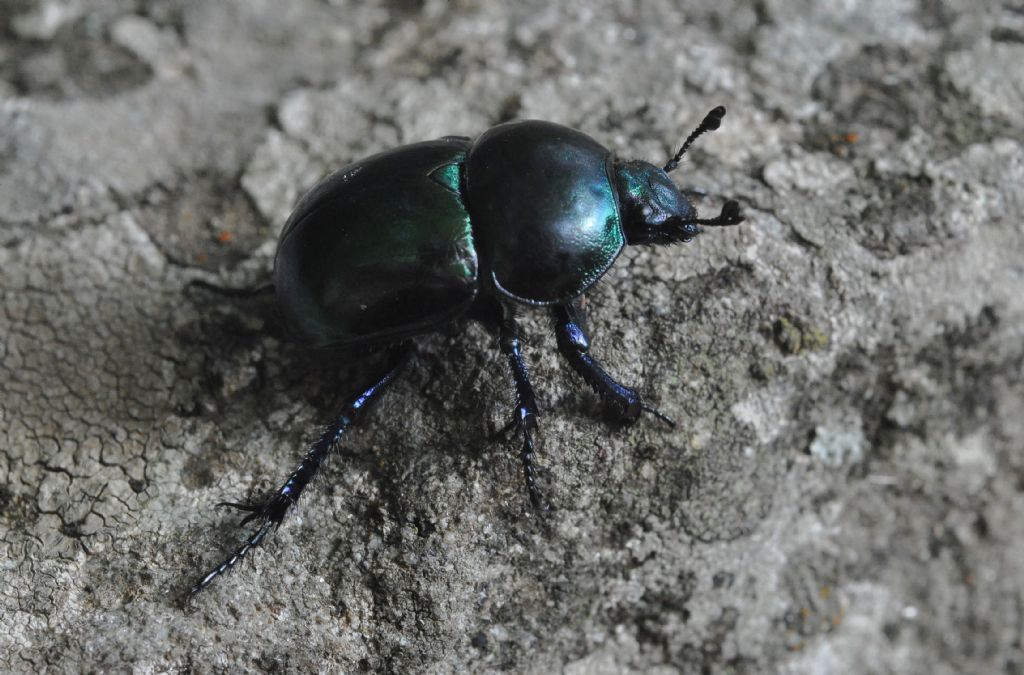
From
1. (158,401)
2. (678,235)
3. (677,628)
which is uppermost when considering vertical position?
(678,235)

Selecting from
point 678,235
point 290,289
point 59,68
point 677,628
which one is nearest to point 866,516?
point 677,628

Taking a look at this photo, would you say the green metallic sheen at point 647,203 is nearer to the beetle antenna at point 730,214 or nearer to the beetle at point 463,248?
the beetle at point 463,248

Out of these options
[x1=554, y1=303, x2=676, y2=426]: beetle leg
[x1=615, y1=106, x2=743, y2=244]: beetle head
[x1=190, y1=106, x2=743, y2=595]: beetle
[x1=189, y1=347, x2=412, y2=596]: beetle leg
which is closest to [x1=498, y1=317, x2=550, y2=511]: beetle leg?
[x1=190, y1=106, x2=743, y2=595]: beetle

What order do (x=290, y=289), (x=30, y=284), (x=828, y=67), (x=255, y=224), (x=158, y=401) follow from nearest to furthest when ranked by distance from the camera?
(x=290, y=289), (x=158, y=401), (x=30, y=284), (x=255, y=224), (x=828, y=67)

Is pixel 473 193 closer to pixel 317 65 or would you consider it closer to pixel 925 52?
pixel 317 65

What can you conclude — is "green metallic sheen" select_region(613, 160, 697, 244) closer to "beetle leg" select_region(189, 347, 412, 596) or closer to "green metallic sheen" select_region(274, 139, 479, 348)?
"green metallic sheen" select_region(274, 139, 479, 348)

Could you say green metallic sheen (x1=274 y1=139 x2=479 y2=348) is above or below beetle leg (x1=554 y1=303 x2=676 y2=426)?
above

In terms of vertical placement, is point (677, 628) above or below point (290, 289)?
below

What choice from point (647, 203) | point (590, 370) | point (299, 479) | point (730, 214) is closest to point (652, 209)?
point (647, 203)
